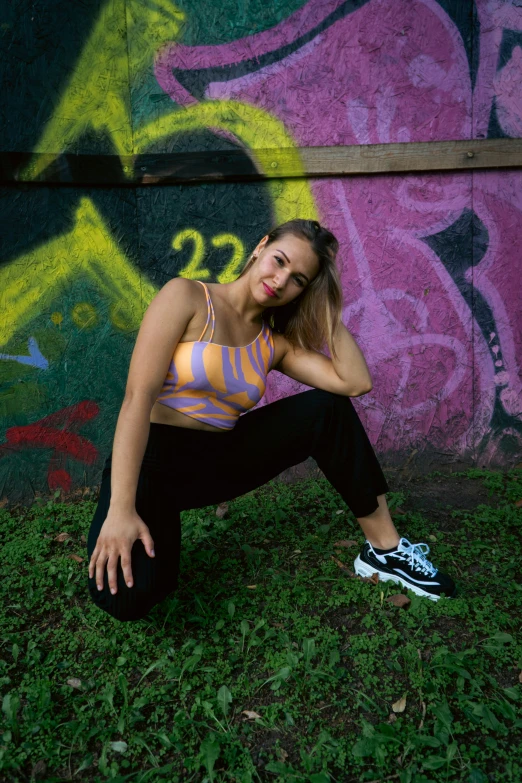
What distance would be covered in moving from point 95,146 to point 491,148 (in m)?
2.39

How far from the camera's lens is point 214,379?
8.28 feet

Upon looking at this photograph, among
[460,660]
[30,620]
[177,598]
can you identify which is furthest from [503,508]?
[30,620]

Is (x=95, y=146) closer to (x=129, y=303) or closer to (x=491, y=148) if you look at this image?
(x=129, y=303)

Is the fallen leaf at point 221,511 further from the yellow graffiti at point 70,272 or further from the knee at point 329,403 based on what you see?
the yellow graffiti at point 70,272

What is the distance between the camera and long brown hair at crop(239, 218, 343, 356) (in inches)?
103

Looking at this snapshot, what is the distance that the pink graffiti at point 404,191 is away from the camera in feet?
12.0

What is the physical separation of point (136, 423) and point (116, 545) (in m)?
0.44

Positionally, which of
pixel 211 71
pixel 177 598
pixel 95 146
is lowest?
pixel 177 598

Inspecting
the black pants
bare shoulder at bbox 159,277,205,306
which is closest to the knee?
the black pants

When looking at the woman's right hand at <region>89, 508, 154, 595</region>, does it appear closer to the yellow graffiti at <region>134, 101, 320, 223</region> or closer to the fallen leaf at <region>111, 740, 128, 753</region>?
the fallen leaf at <region>111, 740, 128, 753</region>

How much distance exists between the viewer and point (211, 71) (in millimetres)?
3604

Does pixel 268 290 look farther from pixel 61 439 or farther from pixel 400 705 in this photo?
pixel 61 439

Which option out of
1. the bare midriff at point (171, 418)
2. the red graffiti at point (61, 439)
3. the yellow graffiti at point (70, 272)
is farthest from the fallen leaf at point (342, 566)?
the yellow graffiti at point (70, 272)

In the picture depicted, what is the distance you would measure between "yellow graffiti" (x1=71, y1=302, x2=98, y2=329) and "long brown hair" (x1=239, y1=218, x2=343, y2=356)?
130 centimetres
